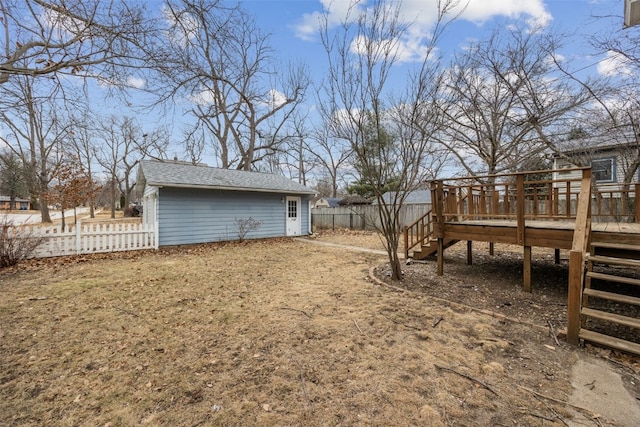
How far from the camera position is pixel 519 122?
1166 cm

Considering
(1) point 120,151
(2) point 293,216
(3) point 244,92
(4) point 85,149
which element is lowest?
(2) point 293,216

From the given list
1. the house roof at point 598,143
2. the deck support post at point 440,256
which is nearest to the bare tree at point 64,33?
the deck support post at point 440,256

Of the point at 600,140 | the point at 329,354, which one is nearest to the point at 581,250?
the point at 329,354

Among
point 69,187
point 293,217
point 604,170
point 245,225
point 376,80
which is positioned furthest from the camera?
point 69,187

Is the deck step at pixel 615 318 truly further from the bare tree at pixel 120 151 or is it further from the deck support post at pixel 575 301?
the bare tree at pixel 120 151

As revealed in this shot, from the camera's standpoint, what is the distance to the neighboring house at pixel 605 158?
10.1 metres

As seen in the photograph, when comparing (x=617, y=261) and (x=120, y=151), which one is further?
(x=120, y=151)

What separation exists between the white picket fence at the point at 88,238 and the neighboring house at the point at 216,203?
0.53 meters

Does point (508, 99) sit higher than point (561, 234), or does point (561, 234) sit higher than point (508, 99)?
point (508, 99)

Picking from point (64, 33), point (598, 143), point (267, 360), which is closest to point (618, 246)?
point (267, 360)

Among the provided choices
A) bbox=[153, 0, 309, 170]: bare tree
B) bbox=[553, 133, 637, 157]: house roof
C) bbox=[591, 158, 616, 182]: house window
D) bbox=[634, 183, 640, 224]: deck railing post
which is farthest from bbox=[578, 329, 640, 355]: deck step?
bbox=[591, 158, 616, 182]: house window

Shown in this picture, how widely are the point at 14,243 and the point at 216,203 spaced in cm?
554

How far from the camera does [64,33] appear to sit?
16.5 feet

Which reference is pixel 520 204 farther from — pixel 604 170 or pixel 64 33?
pixel 604 170
